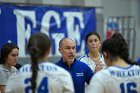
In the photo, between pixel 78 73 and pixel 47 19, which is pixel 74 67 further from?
pixel 47 19

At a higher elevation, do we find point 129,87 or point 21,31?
point 21,31

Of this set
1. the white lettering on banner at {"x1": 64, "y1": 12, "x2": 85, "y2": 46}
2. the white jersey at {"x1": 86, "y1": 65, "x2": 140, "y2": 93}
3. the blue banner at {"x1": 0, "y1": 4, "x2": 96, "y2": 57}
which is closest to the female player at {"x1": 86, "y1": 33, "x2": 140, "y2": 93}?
the white jersey at {"x1": 86, "y1": 65, "x2": 140, "y2": 93}

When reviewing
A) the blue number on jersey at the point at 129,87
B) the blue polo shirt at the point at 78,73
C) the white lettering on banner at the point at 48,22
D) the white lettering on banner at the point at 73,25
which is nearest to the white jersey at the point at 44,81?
the blue number on jersey at the point at 129,87

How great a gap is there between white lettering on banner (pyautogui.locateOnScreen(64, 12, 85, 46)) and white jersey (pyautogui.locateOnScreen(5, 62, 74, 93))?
502 centimetres

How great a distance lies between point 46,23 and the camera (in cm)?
717

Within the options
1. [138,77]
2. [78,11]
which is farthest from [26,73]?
[78,11]

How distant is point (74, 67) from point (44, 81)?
1.20 metres

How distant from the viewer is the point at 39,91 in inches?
95.3

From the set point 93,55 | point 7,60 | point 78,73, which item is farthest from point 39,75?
point 93,55

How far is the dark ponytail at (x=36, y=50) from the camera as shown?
2.38 m

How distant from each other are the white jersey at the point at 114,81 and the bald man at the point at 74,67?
0.98 metres

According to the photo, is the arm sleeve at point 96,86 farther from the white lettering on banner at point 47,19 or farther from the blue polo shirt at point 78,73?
the white lettering on banner at point 47,19

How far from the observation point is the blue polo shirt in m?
3.50

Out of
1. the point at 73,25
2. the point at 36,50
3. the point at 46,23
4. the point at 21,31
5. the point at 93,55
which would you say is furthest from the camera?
the point at 73,25
